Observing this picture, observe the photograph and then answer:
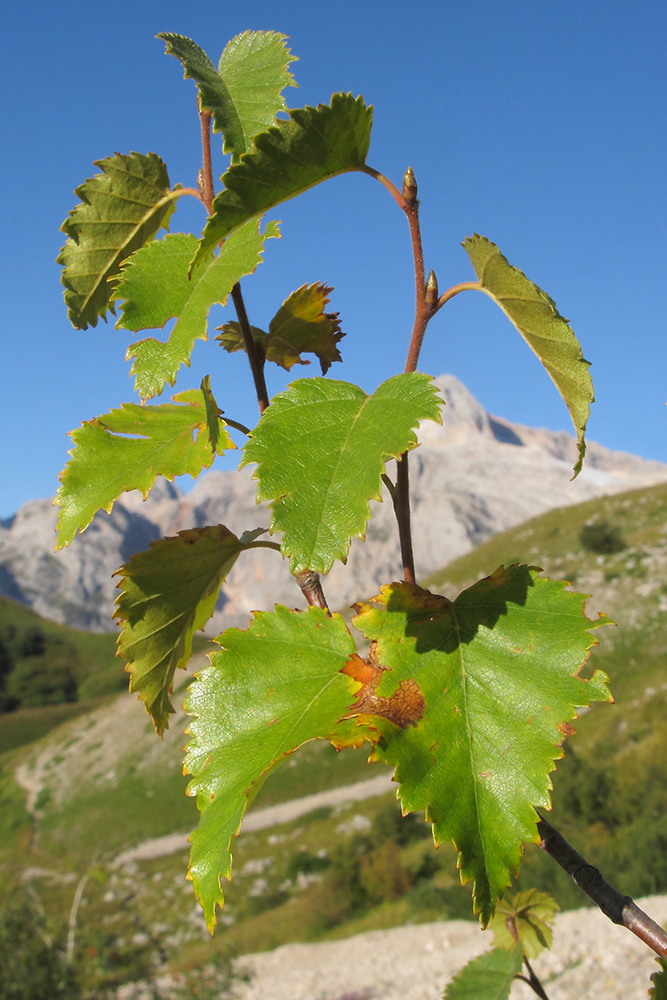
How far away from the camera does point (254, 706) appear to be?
822 mm

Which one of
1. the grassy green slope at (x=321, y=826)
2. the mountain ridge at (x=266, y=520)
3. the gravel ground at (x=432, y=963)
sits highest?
the mountain ridge at (x=266, y=520)

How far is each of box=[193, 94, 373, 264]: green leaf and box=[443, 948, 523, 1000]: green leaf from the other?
4.45 feet

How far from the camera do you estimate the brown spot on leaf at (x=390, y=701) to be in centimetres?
73

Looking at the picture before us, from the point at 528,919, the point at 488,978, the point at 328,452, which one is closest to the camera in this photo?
the point at 328,452

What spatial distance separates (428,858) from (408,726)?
21000mm

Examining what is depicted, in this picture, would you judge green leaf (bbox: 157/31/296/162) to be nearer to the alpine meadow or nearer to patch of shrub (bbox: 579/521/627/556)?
the alpine meadow

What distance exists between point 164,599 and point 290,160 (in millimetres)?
662

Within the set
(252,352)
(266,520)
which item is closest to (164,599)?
(252,352)

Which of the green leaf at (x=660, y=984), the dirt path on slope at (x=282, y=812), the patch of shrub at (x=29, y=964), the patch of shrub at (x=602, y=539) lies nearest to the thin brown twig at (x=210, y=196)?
the green leaf at (x=660, y=984)

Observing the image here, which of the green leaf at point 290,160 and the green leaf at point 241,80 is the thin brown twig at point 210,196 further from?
the green leaf at point 290,160

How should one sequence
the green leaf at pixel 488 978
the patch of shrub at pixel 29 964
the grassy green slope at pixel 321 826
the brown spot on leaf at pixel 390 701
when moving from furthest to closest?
the grassy green slope at pixel 321 826, the patch of shrub at pixel 29 964, the green leaf at pixel 488 978, the brown spot on leaf at pixel 390 701

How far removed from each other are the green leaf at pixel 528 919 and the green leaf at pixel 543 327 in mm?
1164

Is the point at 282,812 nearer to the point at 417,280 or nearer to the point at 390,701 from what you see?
the point at 390,701

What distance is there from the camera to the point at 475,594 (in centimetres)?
82
